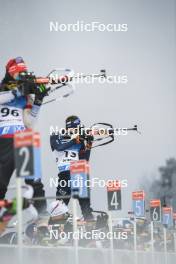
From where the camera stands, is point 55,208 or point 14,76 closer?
point 14,76

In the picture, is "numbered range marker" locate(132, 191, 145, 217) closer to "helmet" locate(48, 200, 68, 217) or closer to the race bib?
"helmet" locate(48, 200, 68, 217)

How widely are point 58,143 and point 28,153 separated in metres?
4.68

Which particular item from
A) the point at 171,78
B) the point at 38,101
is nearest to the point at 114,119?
the point at 171,78

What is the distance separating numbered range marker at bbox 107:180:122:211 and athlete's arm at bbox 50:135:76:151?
1.03m

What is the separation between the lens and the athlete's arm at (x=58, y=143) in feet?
30.9

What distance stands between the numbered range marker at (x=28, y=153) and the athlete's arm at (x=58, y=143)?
441 centimetres

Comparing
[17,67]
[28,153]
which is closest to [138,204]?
[17,67]

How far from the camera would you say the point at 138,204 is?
10008 mm

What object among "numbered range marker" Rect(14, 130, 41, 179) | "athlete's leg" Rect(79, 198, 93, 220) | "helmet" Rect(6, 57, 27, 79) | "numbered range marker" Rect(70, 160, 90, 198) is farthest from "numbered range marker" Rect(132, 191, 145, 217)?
"numbered range marker" Rect(14, 130, 41, 179)

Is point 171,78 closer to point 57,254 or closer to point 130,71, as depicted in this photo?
point 130,71

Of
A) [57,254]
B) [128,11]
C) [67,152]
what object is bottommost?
[57,254]

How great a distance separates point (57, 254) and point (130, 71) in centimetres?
400

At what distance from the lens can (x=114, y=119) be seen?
10.5 metres

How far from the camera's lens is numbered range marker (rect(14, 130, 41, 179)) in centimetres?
486
